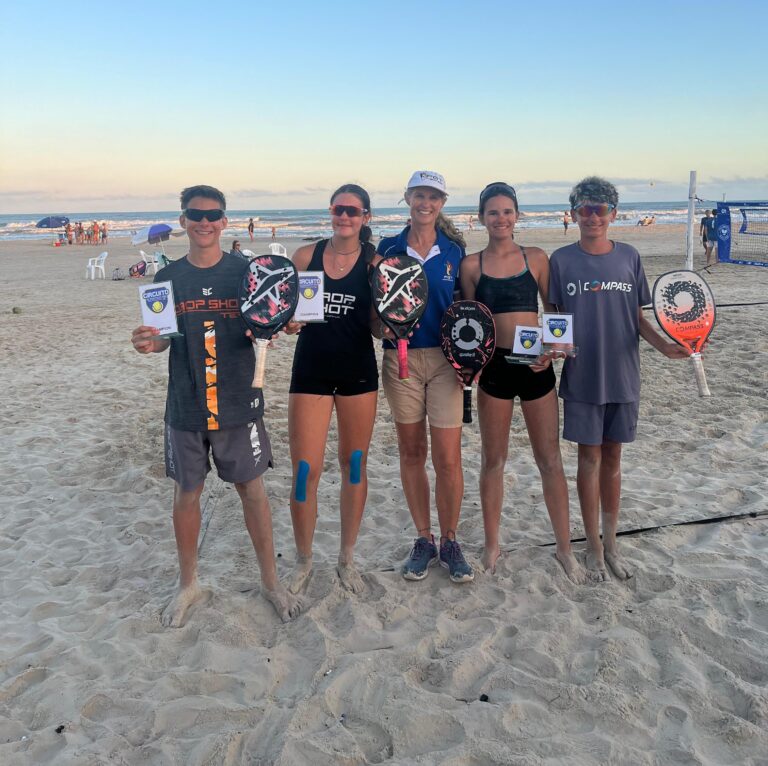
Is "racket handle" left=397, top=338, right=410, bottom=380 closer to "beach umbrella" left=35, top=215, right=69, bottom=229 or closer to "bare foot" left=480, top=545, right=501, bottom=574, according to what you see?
"bare foot" left=480, top=545, right=501, bottom=574

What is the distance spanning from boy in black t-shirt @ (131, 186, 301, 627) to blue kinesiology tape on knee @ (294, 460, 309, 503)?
0.23m

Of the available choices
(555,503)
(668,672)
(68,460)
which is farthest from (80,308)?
(668,672)

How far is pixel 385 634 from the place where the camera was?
329 cm

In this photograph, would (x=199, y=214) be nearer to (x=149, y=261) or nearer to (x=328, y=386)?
(x=328, y=386)

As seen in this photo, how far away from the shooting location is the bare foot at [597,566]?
3.70 metres

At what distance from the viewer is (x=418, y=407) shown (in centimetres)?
367

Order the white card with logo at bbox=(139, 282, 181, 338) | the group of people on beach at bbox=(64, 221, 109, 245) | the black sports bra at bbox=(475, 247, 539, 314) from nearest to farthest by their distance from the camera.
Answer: the white card with logo at bbox=(139, 282, 181, 338) → the black sports bra at bbox=(475, 247, 539, 314) → the group of people on beach at bbox=(64, 221, 109, 245)

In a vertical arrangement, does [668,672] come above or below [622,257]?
below

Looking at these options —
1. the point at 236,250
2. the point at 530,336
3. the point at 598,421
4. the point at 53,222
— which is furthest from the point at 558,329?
the point at 53,222

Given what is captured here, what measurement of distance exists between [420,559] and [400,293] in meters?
1.58

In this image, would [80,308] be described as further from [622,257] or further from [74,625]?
[622,257]

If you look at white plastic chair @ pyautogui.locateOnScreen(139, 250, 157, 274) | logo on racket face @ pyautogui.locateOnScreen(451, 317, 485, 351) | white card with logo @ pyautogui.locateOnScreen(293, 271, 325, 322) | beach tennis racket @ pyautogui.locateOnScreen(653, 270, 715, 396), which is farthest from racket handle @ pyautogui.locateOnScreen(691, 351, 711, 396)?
white plastic chair @ pyautogui.locateOnScreen(139, 250, 157, 274)

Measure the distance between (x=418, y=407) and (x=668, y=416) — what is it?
3738mm

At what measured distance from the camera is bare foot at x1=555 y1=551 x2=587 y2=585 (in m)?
3.69
